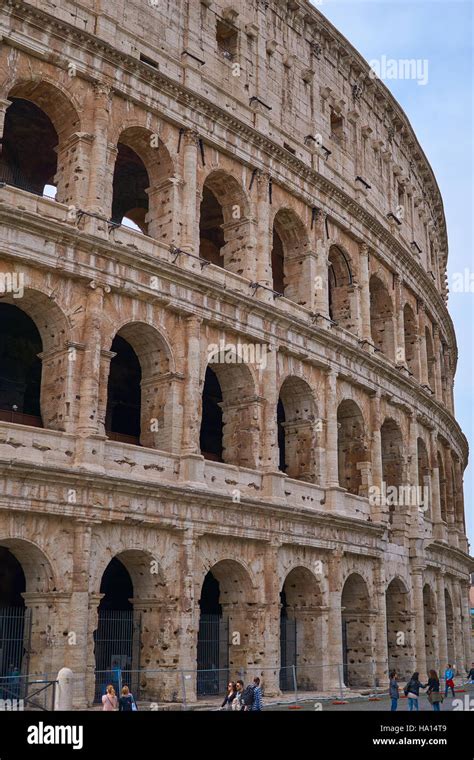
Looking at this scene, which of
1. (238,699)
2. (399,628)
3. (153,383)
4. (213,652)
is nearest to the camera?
(238,699)

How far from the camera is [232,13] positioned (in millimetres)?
23141

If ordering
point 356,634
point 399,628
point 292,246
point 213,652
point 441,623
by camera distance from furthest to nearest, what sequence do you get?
point 441,623 → point 399,628 → point 292,246 → point 356,634 → point 213,652

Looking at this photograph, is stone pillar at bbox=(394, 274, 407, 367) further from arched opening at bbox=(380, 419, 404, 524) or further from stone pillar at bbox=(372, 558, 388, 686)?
stone pillar at bbox=(372, 558, 388, 686)

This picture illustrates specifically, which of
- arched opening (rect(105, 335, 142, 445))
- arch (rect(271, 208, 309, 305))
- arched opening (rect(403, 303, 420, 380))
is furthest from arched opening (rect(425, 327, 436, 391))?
arched opening (rect(105, 335, 142, 445))

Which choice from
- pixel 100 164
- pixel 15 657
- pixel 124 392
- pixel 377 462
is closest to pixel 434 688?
pixel 15 657

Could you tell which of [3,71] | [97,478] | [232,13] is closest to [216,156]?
[232,13]

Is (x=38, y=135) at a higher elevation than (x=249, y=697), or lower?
higher

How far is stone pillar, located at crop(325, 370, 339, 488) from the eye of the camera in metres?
23.3

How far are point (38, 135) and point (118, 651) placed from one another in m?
12.9

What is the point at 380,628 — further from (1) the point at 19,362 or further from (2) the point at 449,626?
(1) the point at 19,362

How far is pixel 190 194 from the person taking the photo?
20531 mm

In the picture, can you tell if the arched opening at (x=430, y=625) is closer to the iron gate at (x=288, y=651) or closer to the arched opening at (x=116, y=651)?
the iron gate at (x=288, y=651)

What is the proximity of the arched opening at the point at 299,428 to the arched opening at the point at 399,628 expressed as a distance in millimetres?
5919
